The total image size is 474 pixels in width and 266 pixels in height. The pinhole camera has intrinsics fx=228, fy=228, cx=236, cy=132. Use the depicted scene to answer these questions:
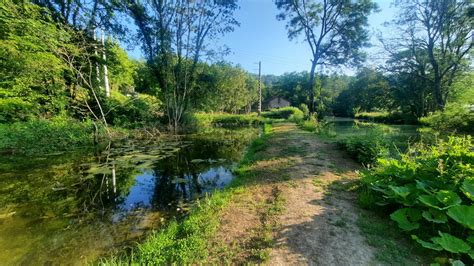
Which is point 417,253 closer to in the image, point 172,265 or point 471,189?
point 471,189

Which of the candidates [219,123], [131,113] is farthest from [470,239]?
[219,123]

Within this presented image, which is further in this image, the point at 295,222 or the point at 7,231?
the point at 7,231

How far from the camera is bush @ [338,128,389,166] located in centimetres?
622

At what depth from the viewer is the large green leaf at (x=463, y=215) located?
2442 millimetres

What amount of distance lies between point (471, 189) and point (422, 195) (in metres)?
0.48

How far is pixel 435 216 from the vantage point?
2.75 metres

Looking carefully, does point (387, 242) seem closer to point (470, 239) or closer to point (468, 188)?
point (470, 239)

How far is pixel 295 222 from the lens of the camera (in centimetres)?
346

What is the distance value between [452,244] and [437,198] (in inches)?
22.6

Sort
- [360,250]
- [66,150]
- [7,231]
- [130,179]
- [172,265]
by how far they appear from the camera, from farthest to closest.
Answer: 1. [66,150]
2. [130,179]
3. [7,231]
4. [360,250]
5. [172,265]

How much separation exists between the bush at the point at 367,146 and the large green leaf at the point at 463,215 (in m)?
3.48

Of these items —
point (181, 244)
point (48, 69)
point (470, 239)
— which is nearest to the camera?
point (470, 239)

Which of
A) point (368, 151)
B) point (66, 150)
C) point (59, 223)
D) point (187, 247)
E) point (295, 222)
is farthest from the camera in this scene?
point (66, 150)

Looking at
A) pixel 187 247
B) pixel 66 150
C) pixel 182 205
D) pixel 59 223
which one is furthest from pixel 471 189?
pixel 66 150
